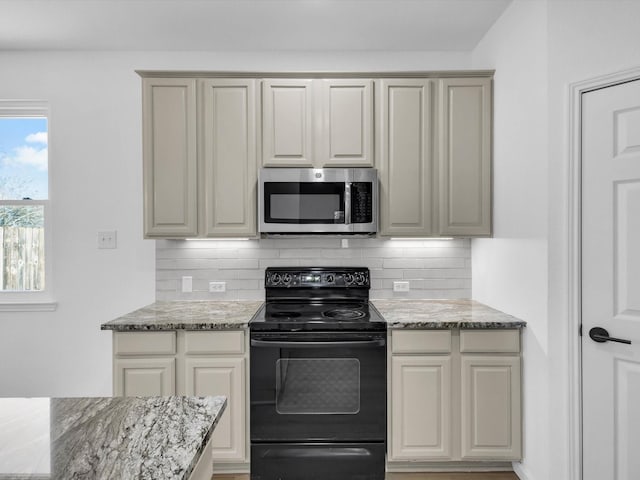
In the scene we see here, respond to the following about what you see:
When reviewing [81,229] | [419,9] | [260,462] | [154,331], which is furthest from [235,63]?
[260,462]

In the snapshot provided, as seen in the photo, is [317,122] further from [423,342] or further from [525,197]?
[423,342]

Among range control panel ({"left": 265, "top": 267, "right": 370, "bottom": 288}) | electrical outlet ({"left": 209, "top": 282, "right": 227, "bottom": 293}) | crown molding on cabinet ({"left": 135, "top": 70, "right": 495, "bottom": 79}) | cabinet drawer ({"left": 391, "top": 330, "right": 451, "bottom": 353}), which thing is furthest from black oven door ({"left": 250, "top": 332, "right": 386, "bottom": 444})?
crown molding on cabinet ({"left": 135, "top": 70, "right": 495, "bottom": 79})

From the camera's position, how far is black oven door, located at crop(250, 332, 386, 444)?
90.4 inches

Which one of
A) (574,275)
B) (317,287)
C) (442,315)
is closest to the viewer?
(574,275)

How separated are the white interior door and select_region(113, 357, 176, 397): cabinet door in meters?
2.17

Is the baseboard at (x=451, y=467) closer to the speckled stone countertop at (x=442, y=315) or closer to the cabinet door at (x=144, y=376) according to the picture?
the speckled stone countertop at (x=442, y=315)

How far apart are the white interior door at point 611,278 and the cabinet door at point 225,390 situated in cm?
176

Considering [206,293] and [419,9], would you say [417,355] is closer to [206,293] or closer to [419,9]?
[206,293]

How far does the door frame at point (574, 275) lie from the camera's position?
1975 millimetres

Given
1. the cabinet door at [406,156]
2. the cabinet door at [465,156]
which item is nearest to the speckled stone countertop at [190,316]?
the cabinet door at [406,156]

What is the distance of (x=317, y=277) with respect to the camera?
116 inches

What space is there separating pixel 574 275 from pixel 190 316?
2.11 meters

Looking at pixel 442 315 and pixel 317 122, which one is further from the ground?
pixel 317 122

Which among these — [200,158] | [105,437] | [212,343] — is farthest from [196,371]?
[105,437]
